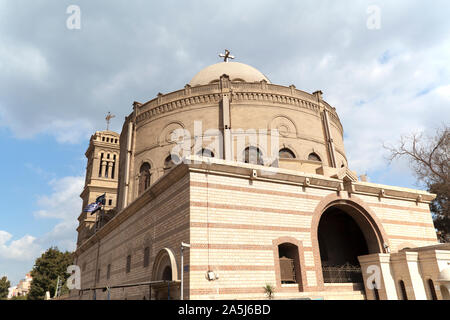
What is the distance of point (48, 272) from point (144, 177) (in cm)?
4242

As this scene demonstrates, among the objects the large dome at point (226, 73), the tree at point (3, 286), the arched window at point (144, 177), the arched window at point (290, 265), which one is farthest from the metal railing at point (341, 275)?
the tree at point (3, 286)

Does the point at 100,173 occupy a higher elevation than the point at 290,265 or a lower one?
higher

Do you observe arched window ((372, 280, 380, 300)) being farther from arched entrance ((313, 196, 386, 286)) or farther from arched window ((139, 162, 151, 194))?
arched window ((139, 162, 151, 194))

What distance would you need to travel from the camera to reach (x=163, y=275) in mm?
14477

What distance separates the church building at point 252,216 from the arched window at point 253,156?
79mm

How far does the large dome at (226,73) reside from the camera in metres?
30.1

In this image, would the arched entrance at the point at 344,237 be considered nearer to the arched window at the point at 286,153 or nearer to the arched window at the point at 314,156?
the arched window at the point at 286,153

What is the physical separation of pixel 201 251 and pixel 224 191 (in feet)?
8.91

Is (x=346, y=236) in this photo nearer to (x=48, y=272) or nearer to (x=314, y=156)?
(x=314, y=156)

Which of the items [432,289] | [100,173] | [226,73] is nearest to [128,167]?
[226,73]

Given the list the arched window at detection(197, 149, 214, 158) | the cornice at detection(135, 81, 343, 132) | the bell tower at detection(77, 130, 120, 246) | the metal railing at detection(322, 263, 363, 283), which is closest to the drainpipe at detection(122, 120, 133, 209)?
the cornice at detection(135, 81, 343, 132)

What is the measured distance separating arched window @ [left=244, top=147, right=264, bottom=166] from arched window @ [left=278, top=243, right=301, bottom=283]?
914cm

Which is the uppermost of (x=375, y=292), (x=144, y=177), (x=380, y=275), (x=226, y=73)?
(x=226, y=73)
